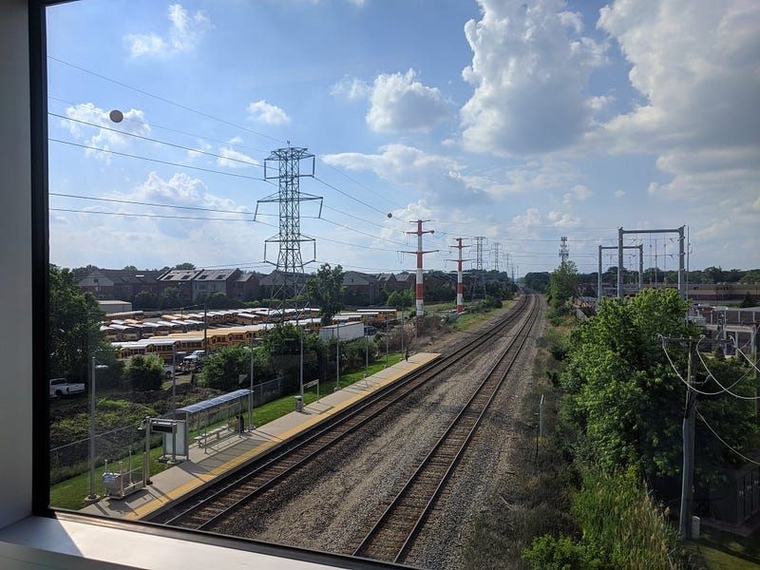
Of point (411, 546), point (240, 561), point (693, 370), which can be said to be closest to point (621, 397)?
point (693, 370)

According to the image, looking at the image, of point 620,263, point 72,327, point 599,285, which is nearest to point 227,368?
point 72,327

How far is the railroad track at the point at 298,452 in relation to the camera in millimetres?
2338

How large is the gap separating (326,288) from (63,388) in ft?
4.30

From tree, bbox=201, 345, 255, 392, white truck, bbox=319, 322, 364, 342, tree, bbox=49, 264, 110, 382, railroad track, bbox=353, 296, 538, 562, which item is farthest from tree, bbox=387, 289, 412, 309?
tree, bbox=49, 264, 110, 382

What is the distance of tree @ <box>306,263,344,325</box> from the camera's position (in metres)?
2.82

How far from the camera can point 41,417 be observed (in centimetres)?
196

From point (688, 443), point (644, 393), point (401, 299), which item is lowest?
point (688, 443)

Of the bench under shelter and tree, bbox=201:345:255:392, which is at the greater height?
tree, bbox=201:345:255:392

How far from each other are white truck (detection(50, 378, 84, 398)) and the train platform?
49 centimetres

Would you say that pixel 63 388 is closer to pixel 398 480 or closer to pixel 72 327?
pixel 72 327

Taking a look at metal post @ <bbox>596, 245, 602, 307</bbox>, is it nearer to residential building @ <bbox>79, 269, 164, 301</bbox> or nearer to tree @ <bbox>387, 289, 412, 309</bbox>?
tree @ <bbox>387, 289, 412, 309</bbox>

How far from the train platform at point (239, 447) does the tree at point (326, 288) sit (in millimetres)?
475

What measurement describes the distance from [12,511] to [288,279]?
152 cm

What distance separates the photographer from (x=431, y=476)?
247 cm
